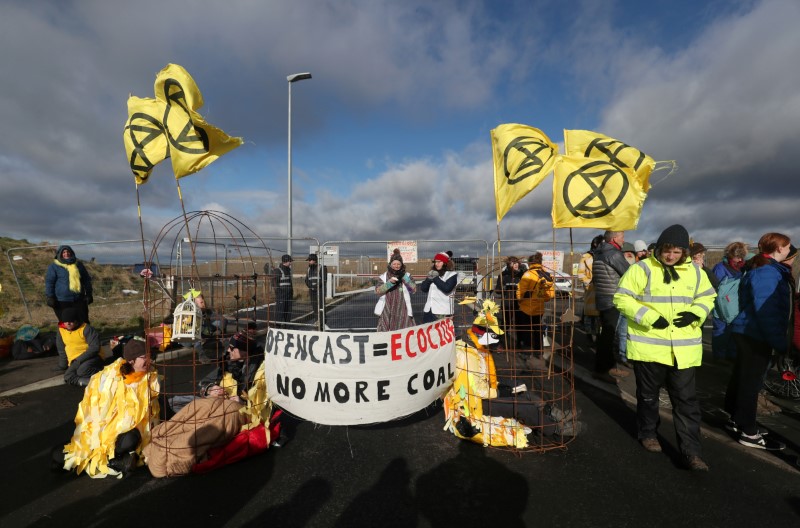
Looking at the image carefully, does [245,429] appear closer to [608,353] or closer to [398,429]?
[398,429]

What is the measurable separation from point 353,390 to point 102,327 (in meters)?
10.9

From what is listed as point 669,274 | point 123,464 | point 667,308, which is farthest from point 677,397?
point 123,464

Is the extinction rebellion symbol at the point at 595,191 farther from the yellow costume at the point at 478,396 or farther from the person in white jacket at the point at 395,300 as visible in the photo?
the person in white jacket at the point at 395,300

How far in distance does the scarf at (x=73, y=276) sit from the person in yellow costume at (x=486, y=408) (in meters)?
7.33

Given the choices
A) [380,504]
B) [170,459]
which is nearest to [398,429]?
[380,504]

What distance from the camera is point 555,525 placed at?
2826mm

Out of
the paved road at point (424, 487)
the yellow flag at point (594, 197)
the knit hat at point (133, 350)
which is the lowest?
the paved road at point (424, 487)

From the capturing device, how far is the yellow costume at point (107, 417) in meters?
3.57

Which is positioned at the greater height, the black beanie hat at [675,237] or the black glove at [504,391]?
the black beanie hat at [675,237]

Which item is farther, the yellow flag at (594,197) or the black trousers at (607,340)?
the black trousers at (607,340)

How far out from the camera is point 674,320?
141 inches

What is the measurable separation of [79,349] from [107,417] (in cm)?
356

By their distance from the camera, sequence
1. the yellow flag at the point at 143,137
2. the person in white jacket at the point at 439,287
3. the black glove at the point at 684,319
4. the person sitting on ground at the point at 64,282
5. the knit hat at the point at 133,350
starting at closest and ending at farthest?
the black glove at the point at 684,319
the yellow flag at the point at 143,137
the knit hat at the point at 133,350
the person in white jacket at the point at 439,287
the person sitting on ground at the point at 64,282

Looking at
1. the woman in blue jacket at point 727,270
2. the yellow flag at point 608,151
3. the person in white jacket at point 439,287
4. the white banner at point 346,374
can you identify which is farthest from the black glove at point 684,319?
the person in white jacket at point 439,287
